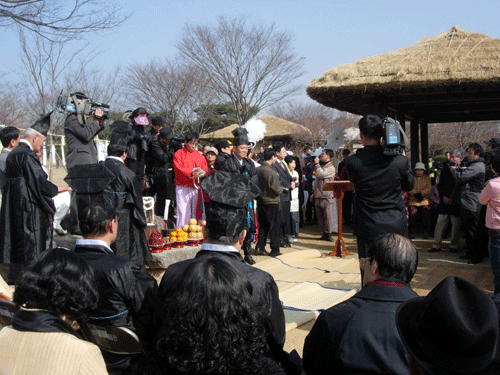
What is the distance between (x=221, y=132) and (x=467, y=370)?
28388 millimetres

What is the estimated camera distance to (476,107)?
1104 centimetres

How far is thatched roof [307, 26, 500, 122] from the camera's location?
7.99m

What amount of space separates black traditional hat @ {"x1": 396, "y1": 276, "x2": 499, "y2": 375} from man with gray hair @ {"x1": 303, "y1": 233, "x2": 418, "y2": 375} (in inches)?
30.5

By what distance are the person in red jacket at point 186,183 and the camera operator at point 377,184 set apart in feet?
13.4

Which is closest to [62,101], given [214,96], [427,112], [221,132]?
[427,112]

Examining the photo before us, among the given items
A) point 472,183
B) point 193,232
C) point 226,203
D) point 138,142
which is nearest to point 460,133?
point 472,183

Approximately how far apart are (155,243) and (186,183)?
166cm

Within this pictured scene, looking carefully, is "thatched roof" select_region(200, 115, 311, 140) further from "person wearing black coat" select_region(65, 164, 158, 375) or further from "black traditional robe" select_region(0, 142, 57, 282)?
"person wearing black coat" select_region(65, 164, 158, 375)

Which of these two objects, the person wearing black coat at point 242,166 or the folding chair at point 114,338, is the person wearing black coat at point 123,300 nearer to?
the folding chair at point 114,338

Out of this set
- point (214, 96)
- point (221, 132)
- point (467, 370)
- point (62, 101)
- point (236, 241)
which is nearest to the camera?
point (467, 370)

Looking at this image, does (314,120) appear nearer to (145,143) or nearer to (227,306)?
(145,143)

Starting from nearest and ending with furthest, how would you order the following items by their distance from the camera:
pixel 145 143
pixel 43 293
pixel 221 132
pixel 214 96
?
pixel 43 293 < pixel 145 143 < pixel 214 96 < pixel 221 132

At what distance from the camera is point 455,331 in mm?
1106

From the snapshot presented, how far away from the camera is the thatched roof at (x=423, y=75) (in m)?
7.99
